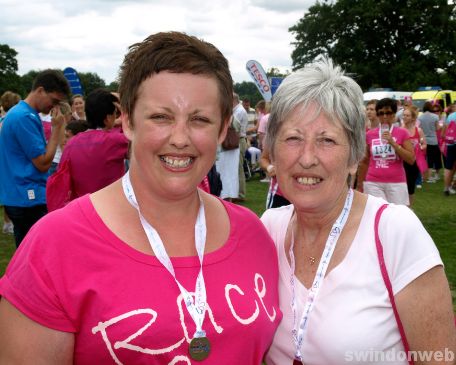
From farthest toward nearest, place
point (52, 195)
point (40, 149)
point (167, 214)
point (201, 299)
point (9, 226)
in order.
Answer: point (9, 226)
point (40, 149)
point (52, 195)
point (167, 214)
point (201, 299)

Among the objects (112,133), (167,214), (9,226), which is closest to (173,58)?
(167,214)

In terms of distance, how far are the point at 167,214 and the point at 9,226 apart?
7985 millimetres

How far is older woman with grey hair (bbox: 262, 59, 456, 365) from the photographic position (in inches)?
82.4

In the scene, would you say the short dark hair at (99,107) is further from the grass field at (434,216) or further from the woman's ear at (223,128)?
the woman's ear at (223,128)

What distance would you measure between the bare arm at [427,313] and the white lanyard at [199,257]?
75 cm

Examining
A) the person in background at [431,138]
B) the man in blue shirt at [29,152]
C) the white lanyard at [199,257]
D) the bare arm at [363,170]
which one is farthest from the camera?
the person in background at [431,138]

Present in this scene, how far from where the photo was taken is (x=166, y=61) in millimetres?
1866

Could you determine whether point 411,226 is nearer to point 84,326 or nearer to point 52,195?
point 84,326

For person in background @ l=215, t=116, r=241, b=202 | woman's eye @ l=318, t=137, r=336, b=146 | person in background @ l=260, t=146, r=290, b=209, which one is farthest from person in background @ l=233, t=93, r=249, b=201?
woman's eye @ l=318, t=137, r=336, b=146

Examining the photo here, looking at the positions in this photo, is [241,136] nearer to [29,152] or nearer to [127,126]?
[29,152]

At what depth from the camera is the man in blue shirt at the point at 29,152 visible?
550 cm

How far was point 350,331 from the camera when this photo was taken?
2135mm

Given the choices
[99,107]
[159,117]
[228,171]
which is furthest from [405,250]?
[228,171]

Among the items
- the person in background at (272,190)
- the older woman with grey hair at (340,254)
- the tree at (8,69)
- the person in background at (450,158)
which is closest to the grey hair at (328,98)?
the older woman with grey hair at (340,254)
